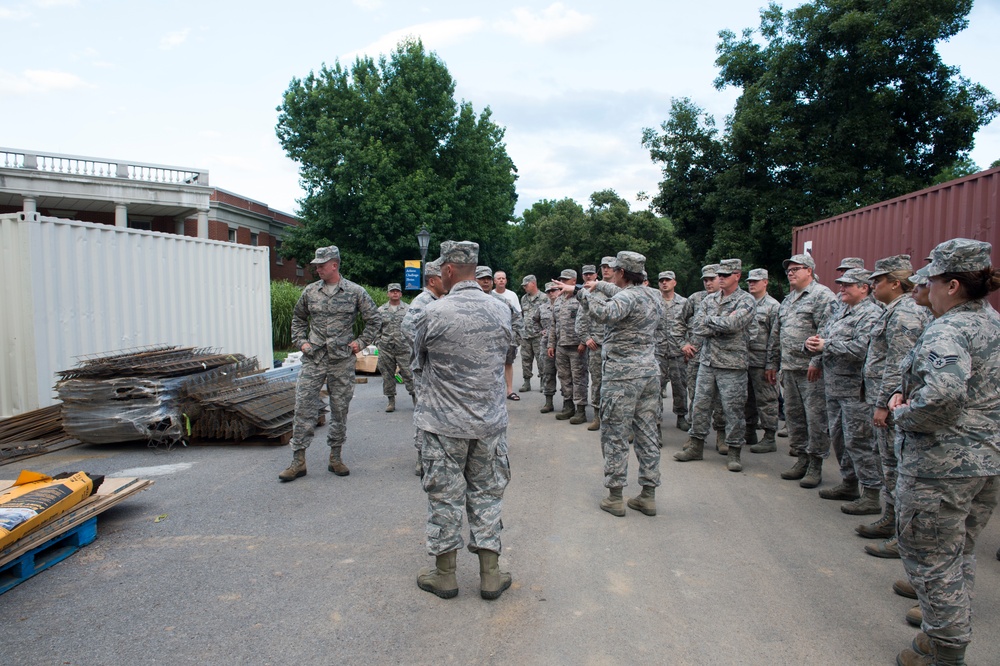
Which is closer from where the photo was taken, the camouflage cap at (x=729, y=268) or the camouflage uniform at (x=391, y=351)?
the camouflage cap at (x=729, y=268)

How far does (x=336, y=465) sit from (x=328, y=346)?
1.17 m

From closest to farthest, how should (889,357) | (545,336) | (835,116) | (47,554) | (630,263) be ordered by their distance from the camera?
(47,554), (889,357), (630,263), (545,336), (835,116)

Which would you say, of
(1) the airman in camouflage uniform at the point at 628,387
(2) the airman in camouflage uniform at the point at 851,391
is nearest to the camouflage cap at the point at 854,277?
(2) the airman in camouflage uniform at the point at 851,391

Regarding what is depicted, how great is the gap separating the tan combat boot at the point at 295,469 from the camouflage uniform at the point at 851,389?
15.8 ft

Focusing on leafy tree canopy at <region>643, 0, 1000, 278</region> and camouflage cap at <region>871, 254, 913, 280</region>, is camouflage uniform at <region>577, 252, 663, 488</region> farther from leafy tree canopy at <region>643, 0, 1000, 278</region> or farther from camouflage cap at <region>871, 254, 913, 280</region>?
leafy tree canopy at <region>643, 0, 1000, 278</region>

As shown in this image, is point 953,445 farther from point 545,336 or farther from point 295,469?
point 545,336

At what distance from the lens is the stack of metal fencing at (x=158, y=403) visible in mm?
7094

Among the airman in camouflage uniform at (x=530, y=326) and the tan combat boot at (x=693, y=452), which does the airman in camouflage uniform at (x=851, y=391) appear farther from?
the airman in camouflage uniform at (x=530, y=326)

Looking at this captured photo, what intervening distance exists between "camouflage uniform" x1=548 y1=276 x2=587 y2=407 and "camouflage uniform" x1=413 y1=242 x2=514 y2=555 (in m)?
5.45

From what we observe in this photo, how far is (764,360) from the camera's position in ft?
23.2

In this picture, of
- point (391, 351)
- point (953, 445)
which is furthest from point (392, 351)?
point (953, 445)

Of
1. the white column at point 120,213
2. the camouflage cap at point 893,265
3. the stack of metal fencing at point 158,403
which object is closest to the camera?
the camouflage cap at point 893,265

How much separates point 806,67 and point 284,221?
30750mm

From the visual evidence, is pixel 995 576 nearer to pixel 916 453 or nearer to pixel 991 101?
pixel 916 453
